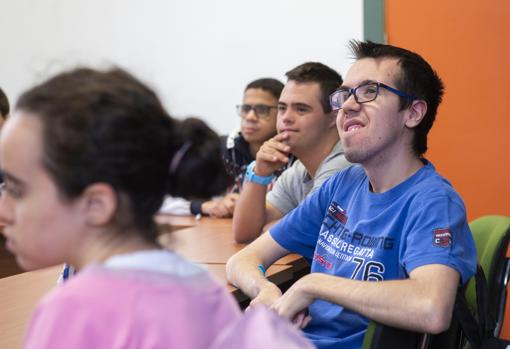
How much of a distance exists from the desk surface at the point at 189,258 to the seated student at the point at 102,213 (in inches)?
3.3

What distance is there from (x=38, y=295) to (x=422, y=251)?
0.90 metres

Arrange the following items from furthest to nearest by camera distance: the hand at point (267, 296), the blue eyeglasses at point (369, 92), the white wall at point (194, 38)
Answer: the white wall at point (194, 38) → the blue eyeglasses at point (369, 92) → the hand at point (267, 296)

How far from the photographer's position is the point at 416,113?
1.84 m

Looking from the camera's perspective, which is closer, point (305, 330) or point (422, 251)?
point (422, 251)

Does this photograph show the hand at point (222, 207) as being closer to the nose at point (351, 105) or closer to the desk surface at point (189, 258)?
the desk surface at point (189, 258)

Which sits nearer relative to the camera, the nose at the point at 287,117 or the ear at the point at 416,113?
the ear at the point at 416,113

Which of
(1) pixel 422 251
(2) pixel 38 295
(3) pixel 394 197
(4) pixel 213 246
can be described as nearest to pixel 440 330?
(1) pixel 422 251

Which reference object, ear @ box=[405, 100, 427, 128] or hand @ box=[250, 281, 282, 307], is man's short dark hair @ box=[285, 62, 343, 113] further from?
hand @ box=[250, 281, 282, 307]

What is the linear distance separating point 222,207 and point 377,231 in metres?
1.56

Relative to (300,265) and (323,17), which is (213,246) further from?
(323,17)

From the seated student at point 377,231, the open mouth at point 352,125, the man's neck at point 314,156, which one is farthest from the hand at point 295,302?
the man's neck at point 314,156

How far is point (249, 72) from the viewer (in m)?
4.04

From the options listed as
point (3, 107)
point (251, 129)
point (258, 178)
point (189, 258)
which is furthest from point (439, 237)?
point (3, 107)

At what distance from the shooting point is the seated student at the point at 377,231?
1481mm
